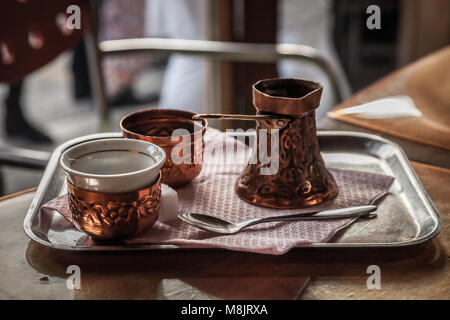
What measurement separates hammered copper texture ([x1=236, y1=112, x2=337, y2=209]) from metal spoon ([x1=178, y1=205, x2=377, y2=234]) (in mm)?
24

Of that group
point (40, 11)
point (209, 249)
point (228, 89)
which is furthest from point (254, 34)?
point (209, 249)

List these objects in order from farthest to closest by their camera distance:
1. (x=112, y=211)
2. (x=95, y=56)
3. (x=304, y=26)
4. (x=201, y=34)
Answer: (x=304, y=26) → (x=201, y=34) → (x=95, y=56) → (x=112, y=211)

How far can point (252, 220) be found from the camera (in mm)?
464

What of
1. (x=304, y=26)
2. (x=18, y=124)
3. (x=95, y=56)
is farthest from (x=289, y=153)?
(x=18, y=124)

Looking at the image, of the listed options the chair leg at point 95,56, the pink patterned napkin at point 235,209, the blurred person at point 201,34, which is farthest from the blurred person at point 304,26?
the pink patterned napkin at point 235,209

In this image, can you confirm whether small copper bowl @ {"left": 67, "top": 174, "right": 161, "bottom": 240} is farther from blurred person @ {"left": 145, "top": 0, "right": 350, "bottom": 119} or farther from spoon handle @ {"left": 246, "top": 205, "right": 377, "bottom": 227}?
blurred person @ {"left": 145, "top": 0, "right": 350, "bottom": 119}

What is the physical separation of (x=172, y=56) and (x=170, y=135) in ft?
3.42

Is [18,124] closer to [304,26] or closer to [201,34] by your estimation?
[201,34]

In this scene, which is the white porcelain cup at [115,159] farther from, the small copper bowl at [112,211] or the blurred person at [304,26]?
the blurred person at [304,26]

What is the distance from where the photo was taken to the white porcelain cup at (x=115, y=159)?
425 millimetres

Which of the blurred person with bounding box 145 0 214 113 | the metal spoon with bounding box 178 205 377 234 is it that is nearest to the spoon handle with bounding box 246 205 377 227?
the metal spoon with bounding box 178 205 377 234

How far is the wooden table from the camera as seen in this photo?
40 centimetres

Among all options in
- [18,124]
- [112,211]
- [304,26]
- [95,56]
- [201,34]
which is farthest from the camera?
[18,124]

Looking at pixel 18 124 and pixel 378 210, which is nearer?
pixel 378 210
